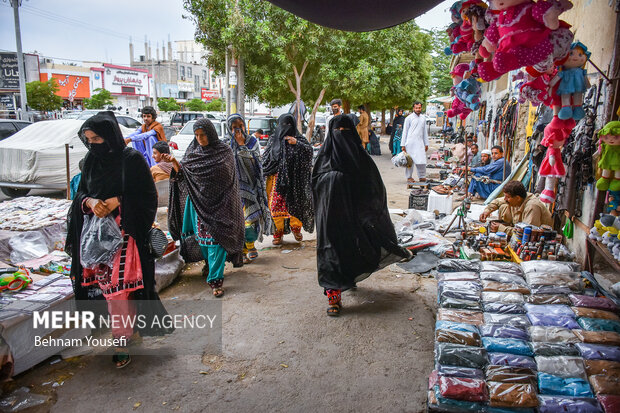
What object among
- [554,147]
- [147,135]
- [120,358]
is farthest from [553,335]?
[147,135]

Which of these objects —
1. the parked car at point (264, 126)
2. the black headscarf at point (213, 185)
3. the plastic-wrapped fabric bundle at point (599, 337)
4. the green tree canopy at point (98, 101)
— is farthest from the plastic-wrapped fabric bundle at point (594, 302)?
the green tree canopy at point (98, 101)

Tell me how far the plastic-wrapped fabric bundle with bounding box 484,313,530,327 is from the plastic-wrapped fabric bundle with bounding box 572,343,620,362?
36cm

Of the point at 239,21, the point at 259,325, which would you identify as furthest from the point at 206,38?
the point at 259,325

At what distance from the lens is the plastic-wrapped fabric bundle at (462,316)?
121 inches

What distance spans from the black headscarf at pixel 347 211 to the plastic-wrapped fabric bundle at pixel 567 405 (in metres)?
1.92

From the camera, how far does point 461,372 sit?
8.64ft

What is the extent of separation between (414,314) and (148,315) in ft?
7.64

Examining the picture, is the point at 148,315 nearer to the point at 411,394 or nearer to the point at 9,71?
the point at 411,394

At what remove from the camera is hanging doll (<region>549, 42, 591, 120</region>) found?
9.34ft

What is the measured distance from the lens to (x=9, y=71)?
34.7m

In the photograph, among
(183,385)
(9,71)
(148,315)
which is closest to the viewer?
(183,385)

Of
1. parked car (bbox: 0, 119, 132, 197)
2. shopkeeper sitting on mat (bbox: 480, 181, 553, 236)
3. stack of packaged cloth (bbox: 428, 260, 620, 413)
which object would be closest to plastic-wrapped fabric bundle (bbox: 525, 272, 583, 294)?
stack of packaged cloth (bbox: 428, 260, 620, 413)

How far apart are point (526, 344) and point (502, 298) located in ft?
1.76

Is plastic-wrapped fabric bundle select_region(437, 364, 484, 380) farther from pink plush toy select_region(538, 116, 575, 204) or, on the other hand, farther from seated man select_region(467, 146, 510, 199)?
seated man select_region(467, 146, 510, 199)
